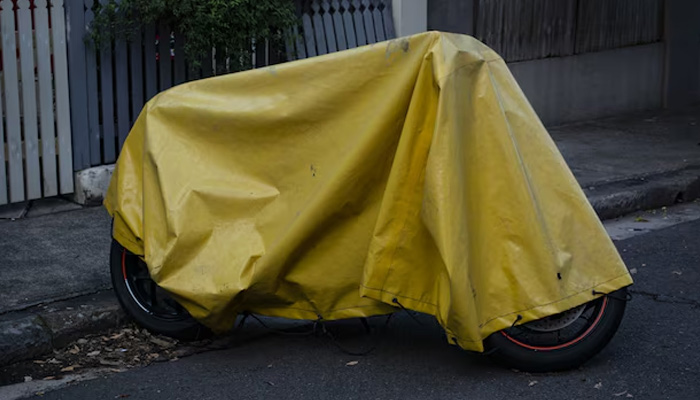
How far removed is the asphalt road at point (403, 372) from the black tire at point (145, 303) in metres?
0.16

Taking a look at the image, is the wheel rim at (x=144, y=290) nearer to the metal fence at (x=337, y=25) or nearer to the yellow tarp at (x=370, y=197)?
the yellow tarp at (x=370, y=197)

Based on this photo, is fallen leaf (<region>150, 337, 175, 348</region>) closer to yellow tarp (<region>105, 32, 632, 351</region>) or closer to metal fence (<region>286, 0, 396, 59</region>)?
yellow tarp (<region>105, 32, 632, 351</region>)

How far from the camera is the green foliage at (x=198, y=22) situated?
25.0ft

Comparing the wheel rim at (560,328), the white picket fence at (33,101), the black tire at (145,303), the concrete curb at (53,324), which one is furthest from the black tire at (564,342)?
the white picket fence at (33,101)

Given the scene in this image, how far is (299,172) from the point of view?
503 centimetres

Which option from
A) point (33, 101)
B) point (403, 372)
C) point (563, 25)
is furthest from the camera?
point (563, 25)

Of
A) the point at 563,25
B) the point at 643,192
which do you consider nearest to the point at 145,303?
the point at 643,192

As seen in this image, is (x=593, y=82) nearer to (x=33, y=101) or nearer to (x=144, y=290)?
(x=33, y=101)

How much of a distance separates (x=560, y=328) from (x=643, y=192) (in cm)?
412

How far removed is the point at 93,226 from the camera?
290 inches

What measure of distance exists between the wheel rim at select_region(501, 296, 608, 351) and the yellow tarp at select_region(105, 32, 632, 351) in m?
0.12

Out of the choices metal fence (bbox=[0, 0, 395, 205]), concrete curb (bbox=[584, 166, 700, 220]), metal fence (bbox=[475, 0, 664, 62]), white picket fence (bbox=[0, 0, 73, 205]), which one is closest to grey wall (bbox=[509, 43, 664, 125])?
metal fence (bbox=[475, 0, 664, 62])

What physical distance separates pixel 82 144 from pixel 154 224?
9.67ft

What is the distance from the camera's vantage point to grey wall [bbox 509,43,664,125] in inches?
450
